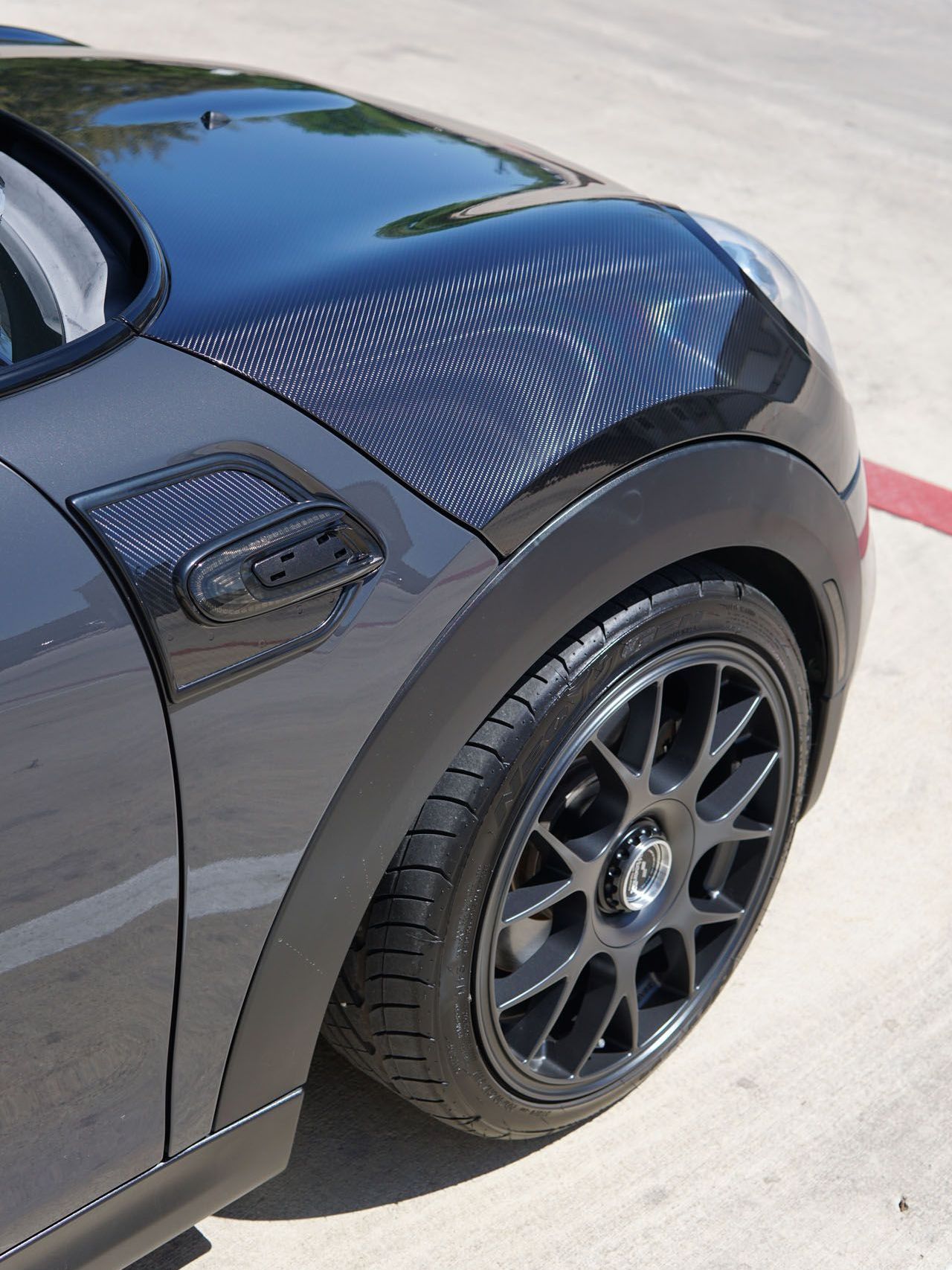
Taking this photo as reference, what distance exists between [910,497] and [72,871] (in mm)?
3183

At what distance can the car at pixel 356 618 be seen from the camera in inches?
48.4

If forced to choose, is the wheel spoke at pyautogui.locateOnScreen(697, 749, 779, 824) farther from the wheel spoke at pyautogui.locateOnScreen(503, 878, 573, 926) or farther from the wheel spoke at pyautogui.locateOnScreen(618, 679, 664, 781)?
the wheel spoke at pyautogui.locateOnScreen(503, 878, 573, 926)

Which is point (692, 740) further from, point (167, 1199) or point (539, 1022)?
point (167, 1199)

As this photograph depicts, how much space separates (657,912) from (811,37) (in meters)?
8.12

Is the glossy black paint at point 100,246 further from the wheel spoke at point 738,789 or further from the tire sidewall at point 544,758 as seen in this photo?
the wheel spoke at point 738,789

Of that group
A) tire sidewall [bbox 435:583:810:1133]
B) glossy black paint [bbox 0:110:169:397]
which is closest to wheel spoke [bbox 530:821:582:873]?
tire sidewall [bbox 435:583:810:1133]

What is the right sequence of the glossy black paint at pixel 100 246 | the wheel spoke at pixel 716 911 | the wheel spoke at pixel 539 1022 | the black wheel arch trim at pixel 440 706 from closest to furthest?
1. the glossy black paint at pixel 100 246
2. the black wheel arch trim at pixel 440 706
3. the wheel spoke at pixel 539 1022
4. the wheel spoke at pixel 716 911

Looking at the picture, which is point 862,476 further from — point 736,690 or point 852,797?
point 852,797

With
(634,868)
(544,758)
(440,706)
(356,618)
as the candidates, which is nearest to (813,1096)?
(634,868)

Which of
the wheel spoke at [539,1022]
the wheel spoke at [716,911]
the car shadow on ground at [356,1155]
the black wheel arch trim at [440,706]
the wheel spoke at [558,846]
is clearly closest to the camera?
the black wheel arch trim at [440,706]

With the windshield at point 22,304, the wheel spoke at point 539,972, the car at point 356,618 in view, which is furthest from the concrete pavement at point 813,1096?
the windshield at point 22,304

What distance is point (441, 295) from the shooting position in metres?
1.57

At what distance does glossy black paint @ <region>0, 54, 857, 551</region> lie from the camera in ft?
4.67

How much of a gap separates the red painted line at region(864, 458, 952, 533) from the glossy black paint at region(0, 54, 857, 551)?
1.78m
